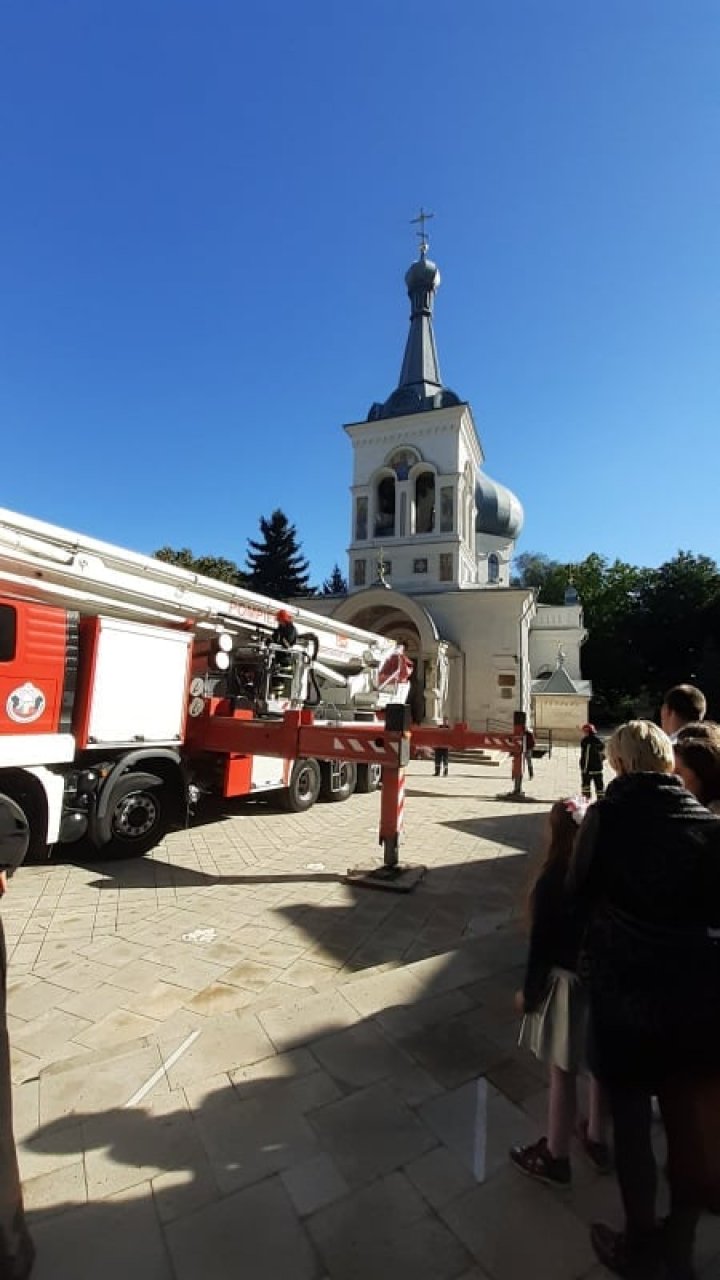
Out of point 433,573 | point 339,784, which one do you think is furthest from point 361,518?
point 339,784

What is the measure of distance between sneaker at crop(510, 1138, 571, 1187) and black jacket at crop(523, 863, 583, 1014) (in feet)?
1.66

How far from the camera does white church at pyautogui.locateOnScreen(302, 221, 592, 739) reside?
2375cm

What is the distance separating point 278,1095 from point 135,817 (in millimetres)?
4621

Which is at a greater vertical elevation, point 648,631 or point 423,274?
point 423,274

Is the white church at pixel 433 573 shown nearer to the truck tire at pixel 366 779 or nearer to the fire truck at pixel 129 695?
the truck tire at pixel 366 779

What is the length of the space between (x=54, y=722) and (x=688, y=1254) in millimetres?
5723

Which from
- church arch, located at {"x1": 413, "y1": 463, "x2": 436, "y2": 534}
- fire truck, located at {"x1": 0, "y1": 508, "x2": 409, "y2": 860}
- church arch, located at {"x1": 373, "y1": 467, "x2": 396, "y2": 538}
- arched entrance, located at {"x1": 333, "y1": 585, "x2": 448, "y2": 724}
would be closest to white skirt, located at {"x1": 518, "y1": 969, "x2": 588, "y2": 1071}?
fire truck, located at {"x1": 0, "y1": 508, "x2": 409, "y2": 860}

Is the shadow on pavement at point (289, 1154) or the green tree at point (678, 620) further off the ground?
the green tree at point (678, 620)

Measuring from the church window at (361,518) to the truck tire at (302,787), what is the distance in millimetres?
20152

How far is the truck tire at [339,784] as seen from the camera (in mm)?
10164

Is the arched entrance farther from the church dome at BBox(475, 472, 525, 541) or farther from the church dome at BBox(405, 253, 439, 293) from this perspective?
the church dome at BBox(405, 253, 439, 293)

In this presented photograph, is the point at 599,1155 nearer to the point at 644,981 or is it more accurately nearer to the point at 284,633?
the point at 644,981

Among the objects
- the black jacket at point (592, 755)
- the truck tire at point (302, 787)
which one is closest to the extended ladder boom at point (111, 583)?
the truck tire at point (302, 787)

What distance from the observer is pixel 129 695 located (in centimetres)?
644
